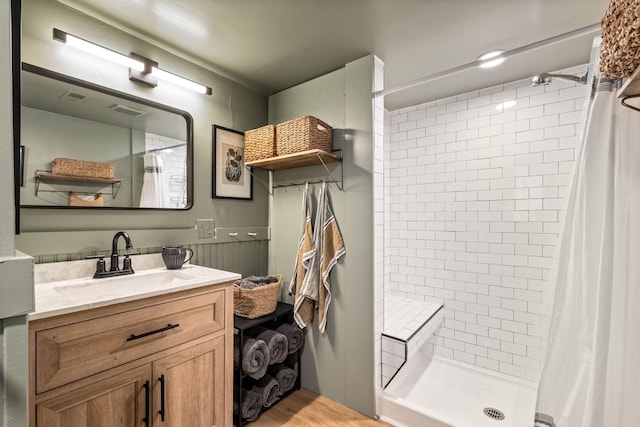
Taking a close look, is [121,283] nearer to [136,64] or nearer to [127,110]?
[127,110]

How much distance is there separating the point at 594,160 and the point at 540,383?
35.2 inches

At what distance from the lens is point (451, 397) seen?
2.13 metres

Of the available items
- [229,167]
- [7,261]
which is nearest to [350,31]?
[229,167]

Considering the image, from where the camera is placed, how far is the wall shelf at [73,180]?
4.49 feet

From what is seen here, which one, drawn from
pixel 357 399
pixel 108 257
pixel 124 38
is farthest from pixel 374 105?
→ pixel 357 399

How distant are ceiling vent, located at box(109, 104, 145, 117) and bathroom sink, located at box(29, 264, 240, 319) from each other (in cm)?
90

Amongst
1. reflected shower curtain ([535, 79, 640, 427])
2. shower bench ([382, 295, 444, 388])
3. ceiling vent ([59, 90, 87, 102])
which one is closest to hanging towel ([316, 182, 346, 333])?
shower bench ([382, 295, 444, 388])

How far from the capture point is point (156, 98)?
175 cm

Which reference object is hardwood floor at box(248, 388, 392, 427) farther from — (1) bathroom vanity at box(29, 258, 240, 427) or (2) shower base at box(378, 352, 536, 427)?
(1) bathroom vanity at box(29, 258, 240, 427)

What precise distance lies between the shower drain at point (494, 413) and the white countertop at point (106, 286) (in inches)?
75.7

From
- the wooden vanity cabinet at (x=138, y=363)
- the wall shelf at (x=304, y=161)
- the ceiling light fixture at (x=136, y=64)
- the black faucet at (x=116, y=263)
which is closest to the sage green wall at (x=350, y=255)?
the wall shelf at (x=304, y=161)

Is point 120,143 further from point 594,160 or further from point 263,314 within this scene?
point 594,160

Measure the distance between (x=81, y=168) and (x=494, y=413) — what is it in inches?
115

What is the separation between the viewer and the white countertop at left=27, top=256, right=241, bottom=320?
1.02 m
